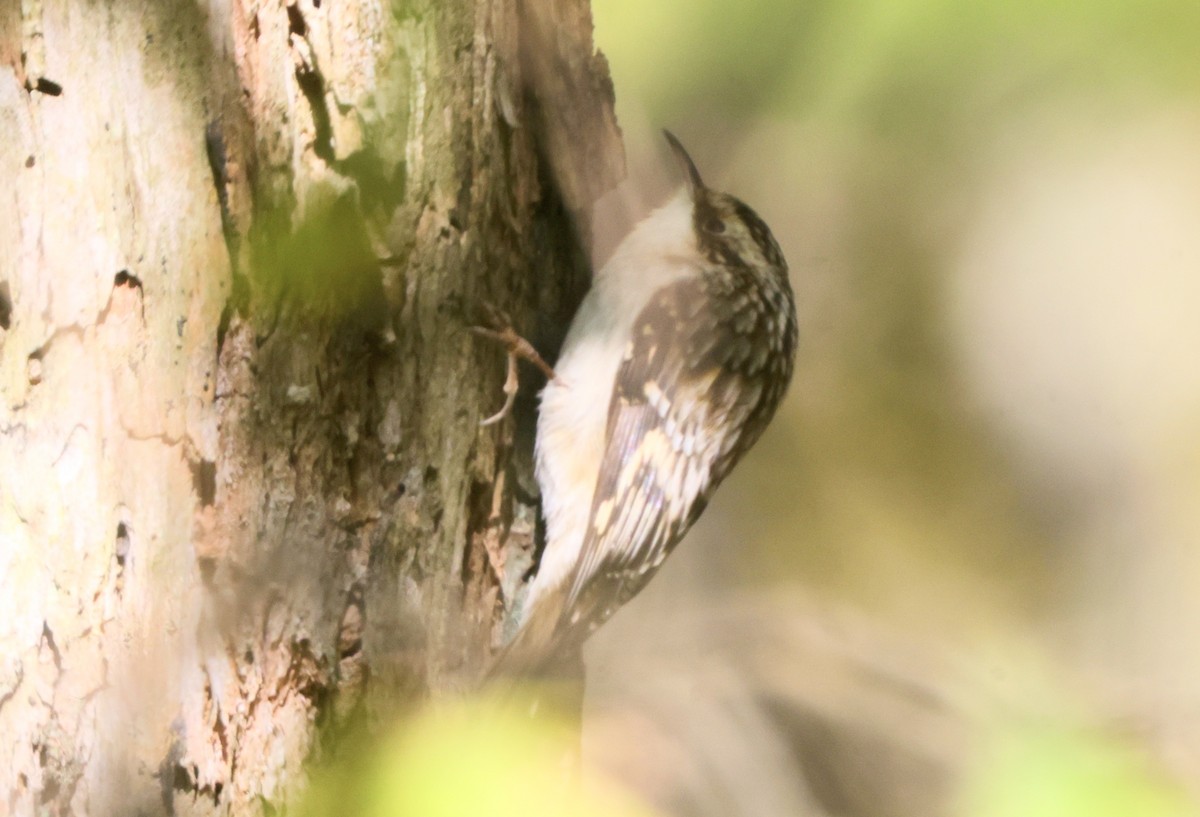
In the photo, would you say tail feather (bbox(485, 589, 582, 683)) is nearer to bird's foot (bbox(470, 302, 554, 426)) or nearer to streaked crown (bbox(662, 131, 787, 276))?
bird's foot (bbox(470, 302, 554, 426))

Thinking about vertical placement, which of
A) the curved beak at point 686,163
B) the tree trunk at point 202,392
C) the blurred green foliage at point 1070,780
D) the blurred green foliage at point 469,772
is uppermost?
the curved beak at point 686,163

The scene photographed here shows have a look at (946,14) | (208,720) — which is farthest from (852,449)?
(208,720)

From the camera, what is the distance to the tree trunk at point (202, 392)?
2.77 feet

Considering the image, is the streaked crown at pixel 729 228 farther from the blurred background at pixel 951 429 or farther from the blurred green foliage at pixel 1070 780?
the blurred green foliage at pixel 1070 780

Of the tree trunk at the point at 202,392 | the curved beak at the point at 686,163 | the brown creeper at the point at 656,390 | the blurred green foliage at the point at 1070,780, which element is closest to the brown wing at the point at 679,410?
the brown creeper at the point at 656,390

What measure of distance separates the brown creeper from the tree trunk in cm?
29

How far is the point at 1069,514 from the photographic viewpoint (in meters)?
1.11

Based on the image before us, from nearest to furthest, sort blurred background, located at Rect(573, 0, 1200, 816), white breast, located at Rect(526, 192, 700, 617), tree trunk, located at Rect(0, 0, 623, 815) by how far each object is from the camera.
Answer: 1. tree trunk, located at Rect(0, 0, 623, 815)
2. blurred background, located at Rect(573, 0, 1200, 816)
3. white breast, located at Rect(526, 192, 700, 617)

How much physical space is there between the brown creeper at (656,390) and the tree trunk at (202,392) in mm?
293

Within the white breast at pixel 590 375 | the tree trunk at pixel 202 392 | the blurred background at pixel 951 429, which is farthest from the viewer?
the white breast at pixel 590 375

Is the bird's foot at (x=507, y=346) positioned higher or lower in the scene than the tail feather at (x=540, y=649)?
higher

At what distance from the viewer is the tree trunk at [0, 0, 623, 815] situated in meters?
0.85

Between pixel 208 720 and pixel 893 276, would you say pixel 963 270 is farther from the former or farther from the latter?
pixel 208 720

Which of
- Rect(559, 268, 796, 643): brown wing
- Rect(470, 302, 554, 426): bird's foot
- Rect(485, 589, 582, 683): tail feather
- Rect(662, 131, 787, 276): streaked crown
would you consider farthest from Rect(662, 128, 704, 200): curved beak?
Rect(485, 589, 582, 683): tail feather
